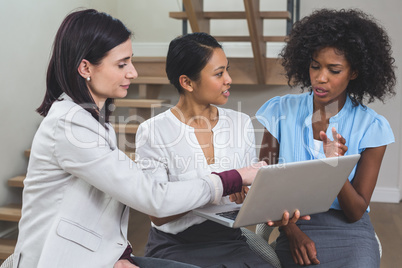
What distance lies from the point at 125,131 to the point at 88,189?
266cm

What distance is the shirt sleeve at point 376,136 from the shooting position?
1744mm

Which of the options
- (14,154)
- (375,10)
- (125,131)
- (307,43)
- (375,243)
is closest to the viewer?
(375,243)

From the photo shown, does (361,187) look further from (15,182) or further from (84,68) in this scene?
(15,182)

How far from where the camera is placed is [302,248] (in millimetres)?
1669

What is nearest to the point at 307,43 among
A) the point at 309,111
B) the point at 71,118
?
the point at 309,111

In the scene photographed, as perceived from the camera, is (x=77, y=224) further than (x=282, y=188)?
No

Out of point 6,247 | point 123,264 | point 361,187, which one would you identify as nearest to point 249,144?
point 361,187

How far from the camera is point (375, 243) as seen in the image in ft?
5.58

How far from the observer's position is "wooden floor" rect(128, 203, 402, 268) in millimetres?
3089

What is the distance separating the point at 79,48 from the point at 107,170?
33cm

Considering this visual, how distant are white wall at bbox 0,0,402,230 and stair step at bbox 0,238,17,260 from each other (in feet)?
1.05

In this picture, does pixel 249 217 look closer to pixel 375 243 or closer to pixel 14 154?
pixel 375 243

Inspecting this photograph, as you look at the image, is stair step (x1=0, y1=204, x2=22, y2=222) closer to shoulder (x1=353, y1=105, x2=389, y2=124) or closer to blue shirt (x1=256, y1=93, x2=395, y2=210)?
blue shirt (x1=256, y1=93, x2=395, y2=210)

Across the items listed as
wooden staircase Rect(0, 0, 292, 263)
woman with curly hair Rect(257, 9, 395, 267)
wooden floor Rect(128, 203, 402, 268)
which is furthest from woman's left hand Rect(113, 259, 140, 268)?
wooden staircase Rect(0, 0, 292, 263)
